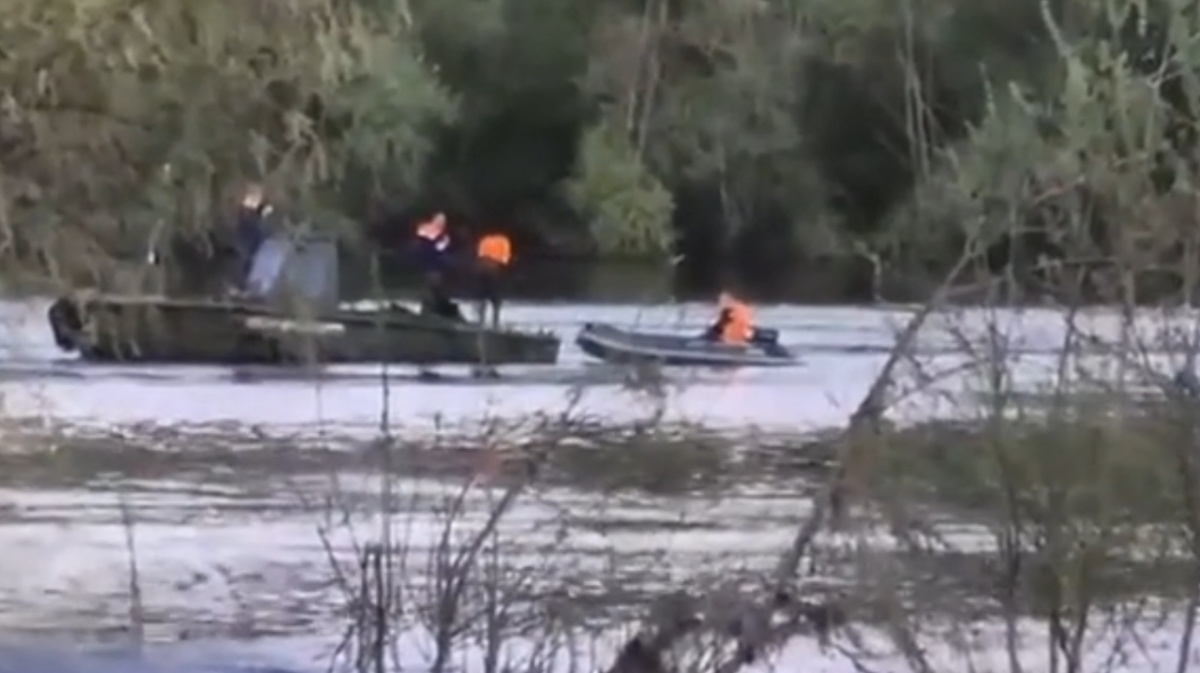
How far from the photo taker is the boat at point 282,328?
14195 mm

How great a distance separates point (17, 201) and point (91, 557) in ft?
5.68

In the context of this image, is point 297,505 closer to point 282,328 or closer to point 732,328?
point 282,328

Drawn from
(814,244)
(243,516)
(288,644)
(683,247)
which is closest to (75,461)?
Answer: (243,516)

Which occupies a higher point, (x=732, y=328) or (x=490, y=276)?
(x=490, y=276)

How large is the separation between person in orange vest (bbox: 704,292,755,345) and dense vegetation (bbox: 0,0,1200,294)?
4.47ft

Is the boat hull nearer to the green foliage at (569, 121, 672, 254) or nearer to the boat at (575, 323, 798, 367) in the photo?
the boat at (575, 323, 798, 367)

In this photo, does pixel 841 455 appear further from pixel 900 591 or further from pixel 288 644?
pixel 288 644

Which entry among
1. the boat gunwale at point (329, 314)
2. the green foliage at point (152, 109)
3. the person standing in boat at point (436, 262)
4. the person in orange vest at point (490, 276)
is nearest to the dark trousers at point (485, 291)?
the person in orange vest at point (490, 276)

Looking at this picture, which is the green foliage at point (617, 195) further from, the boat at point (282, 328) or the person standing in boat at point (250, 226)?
the person standing in boat at point (250, 226)

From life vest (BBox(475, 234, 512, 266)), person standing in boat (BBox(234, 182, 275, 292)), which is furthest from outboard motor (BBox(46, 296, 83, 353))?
life vest (BBox(475, 234, 512, 266))

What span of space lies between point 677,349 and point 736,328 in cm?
458

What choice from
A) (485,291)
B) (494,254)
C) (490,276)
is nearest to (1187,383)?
(485,291)

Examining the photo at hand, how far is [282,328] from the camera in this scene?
1558cm

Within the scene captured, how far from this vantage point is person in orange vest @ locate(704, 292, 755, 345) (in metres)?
23.5
